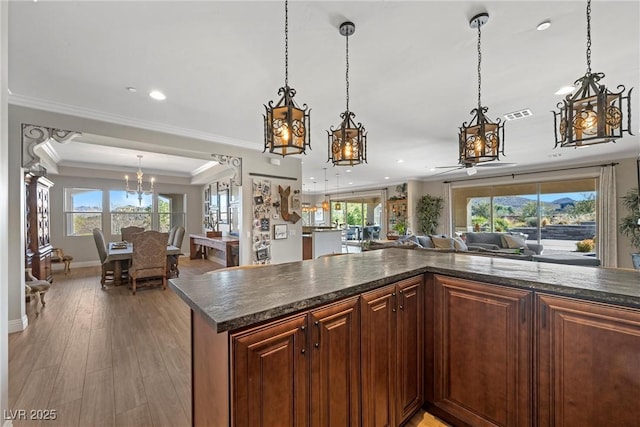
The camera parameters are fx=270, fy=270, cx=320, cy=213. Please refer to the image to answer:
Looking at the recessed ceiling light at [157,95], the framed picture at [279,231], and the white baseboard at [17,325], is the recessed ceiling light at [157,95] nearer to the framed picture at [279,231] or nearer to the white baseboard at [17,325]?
the framed picture at [279,231]

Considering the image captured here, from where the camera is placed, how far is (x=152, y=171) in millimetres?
7867

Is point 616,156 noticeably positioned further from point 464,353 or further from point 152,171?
point 152,171

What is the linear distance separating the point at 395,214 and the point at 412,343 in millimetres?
8713

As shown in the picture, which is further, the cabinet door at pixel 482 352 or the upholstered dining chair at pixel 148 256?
the upholstered dining chair at pixel 148 256

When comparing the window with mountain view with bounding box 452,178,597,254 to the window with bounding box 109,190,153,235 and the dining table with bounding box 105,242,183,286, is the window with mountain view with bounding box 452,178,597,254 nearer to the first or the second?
the dining table with bounding box 105,242,183,286

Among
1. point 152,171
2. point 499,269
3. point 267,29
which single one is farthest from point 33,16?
point 152,171

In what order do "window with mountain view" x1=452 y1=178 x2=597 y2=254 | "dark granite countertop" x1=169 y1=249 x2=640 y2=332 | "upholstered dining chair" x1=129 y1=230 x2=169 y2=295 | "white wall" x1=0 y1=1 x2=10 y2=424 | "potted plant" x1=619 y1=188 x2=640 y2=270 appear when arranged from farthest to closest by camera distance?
"window with mountain view" x1=452 y1=178 x2=597 y2=254 → "potted plant" x1=619 y1=188 x2=640 y2=270 → "upholstered dining chair" x1=129 y1=230 x2=169 y2=295 → "white wall" x1=0 y1=1 x2=10 y2=424 → "dark granite countertop" x1=169 y1=249 x2=640 y2=332

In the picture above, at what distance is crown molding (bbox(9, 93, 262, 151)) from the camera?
308cm

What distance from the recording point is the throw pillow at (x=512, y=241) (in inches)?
270

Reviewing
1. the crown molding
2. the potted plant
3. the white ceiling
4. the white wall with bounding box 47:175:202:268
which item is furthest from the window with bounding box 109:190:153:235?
the potted plant

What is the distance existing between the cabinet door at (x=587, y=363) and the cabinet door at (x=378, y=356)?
746 mm

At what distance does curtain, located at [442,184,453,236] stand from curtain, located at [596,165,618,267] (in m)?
3.40

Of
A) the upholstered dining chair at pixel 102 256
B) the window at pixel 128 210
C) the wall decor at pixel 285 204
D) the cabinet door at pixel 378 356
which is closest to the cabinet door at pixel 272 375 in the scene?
the cabinet door at pixel 378 356

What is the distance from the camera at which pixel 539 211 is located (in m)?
7.33
